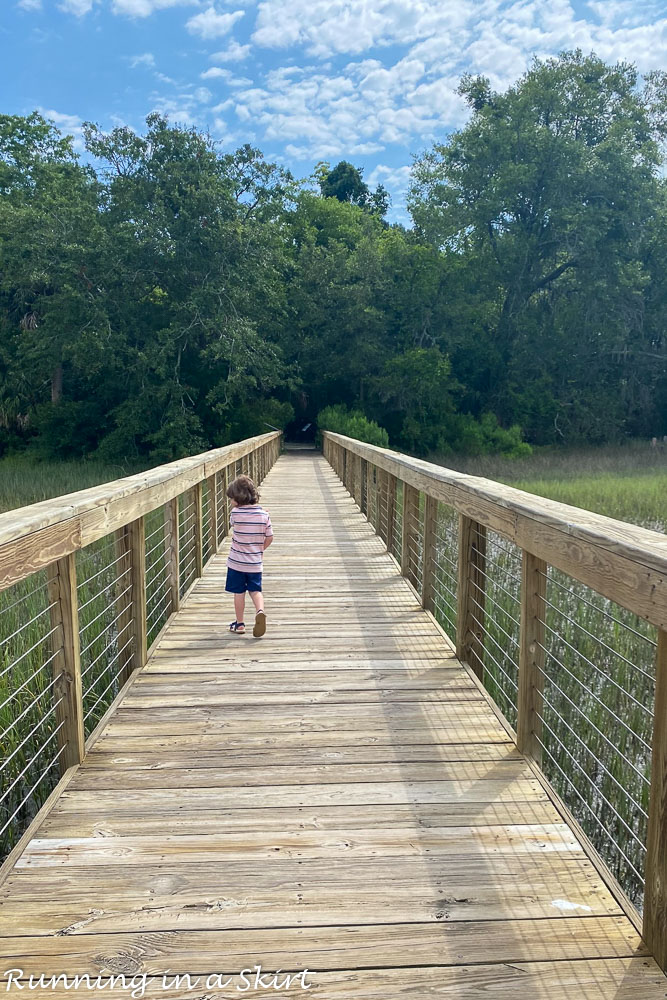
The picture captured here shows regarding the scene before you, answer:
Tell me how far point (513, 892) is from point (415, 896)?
262 mm

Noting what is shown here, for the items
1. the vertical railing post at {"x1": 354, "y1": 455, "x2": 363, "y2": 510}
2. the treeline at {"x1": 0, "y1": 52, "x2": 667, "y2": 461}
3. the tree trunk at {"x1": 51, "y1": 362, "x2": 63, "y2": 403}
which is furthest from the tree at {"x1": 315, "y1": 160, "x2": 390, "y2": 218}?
the vertical railing post at {"x1": 354, "y1": 455, "x2": 363, "y2": 510}

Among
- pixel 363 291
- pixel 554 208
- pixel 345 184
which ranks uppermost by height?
pixel 345 184

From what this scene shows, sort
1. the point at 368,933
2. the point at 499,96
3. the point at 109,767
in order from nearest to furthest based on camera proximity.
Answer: the point at 368,933
the point at 109,767
the point at 499,96

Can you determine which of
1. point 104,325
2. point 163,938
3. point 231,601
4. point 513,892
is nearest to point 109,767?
point 163,938

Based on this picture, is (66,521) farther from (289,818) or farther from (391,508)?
(391,508)

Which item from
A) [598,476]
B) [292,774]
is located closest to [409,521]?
[292,774]

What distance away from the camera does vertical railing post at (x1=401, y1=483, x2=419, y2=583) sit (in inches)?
219

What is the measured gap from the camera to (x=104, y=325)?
23906 mm

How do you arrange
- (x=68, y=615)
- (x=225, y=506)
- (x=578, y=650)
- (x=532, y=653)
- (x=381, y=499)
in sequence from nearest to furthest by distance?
(x=68, y=615)
(x=532, y=653)
(x=578, y=650)
(x=381, y=499)
(x=225, y=506)

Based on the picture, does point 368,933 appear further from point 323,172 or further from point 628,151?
point 323,172

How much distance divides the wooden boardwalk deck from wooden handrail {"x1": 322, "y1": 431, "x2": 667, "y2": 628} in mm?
809

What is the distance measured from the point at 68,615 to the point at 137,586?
40.2 inches

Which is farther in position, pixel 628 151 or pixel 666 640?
pixel 628 151

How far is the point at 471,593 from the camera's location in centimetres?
369
